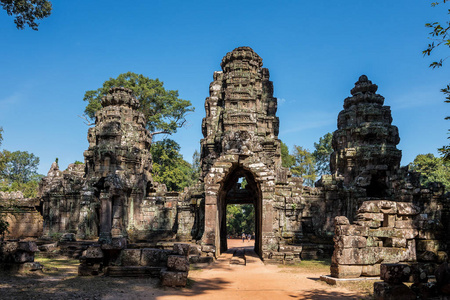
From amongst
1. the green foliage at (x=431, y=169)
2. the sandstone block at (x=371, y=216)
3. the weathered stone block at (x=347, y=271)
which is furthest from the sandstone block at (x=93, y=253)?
the green foliage at (x=431, y=169)

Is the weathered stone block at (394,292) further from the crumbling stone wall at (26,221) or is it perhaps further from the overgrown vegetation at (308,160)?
the overgrown vegetation at (308,160)

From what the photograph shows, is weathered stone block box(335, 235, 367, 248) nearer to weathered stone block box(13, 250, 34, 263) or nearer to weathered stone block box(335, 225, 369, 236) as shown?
weathered stone block box(335, 225, 369, 236)

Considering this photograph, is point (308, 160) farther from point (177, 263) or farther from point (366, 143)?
point (177, 263)

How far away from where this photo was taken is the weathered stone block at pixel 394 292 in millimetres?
6527

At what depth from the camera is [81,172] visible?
831 inches

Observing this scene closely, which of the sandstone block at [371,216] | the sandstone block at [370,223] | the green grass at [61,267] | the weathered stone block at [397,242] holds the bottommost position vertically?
the green grass at [61,267]

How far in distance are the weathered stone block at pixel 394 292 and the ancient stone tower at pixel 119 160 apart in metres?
11.6

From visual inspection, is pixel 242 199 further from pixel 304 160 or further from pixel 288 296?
pixel 304 160

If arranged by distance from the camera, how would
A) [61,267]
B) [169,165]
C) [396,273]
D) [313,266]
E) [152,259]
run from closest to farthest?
[396,273]
[152,259]
[61,267]
[313,266]
[169,165]

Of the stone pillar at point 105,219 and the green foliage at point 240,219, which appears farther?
the green foliage at point 240,219

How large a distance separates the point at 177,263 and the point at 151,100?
26.0 meters

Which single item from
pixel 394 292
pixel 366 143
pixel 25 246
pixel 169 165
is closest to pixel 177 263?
pixel 25 246

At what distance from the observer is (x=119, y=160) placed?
1814 centimetres

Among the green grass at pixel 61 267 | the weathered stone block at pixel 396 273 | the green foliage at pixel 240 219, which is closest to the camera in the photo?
the weathered stone block at pixel 396 273
